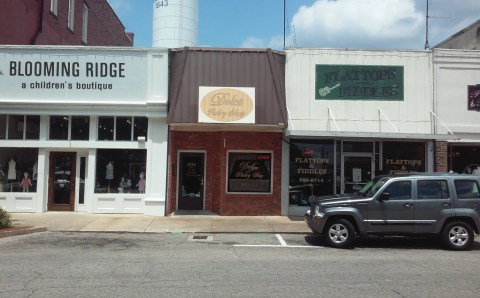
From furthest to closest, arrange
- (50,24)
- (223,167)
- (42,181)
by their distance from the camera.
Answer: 1. (50,24)
2. (223,167)
3. (42,181)

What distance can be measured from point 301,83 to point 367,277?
10030mm

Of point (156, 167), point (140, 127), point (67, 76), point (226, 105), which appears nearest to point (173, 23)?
point (67, 76)

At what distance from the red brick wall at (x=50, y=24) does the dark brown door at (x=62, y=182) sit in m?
5.13

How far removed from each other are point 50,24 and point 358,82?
47.3ft

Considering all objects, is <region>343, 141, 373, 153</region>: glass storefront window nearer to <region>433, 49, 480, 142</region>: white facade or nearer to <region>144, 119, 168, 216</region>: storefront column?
<region>433, 49, 480, 142</region>: white facade

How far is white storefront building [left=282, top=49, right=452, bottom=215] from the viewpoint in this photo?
16688 millimetres

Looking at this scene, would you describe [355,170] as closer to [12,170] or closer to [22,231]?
[22,231]

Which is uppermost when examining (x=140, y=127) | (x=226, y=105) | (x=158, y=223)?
(x=226, y=105)

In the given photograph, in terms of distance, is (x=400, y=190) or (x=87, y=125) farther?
(x=87, y=125)

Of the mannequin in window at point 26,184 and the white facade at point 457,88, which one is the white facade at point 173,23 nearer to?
the mannequin in window at point 26,184

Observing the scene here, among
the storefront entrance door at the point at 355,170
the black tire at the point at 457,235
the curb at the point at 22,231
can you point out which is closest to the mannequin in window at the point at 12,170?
the curb at the point at 22,231

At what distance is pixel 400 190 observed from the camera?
11.3 m

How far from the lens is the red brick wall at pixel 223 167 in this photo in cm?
1659

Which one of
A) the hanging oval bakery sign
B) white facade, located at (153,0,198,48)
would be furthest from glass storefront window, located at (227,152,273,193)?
white facade, located at (153,0,198,48)
